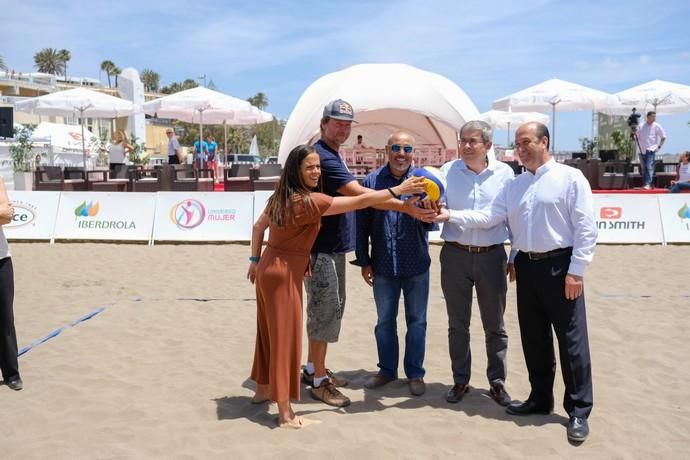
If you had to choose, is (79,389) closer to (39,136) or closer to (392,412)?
(392,412)

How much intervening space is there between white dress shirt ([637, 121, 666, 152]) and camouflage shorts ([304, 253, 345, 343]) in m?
12.3

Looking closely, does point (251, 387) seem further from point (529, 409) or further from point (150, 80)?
point (150, 80)

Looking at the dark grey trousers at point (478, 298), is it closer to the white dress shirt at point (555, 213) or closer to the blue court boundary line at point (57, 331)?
the white dress shirt at point (555, 213)

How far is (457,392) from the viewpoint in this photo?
3.93 meters

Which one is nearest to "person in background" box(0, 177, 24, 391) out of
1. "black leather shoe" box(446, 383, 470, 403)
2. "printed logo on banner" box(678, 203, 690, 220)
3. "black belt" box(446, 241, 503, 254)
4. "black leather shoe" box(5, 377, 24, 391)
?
"black leather shoe" box(5, 377, 24, 391)

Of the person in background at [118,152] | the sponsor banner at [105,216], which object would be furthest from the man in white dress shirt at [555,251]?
the person in background at [118,152]

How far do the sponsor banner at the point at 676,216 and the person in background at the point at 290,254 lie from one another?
25.3 ft

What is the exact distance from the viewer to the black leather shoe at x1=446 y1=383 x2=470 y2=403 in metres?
3.90

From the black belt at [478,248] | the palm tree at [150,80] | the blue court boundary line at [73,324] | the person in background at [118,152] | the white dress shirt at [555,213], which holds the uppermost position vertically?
the palm tree at [150,80]

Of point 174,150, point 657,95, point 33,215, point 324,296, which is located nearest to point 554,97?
point 657,95

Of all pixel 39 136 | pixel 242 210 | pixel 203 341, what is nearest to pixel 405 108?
pixel 242 210

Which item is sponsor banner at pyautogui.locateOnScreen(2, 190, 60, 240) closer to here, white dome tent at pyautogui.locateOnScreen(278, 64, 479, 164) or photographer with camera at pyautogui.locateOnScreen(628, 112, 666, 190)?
white dome tent at pyautogui.locateOnScreen(278, 64, 479, 164)

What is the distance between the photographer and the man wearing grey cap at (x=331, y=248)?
12.1ft

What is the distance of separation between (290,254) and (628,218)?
7.95 meters
